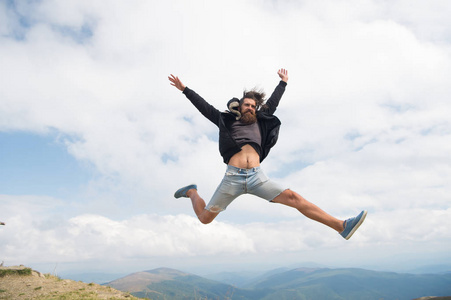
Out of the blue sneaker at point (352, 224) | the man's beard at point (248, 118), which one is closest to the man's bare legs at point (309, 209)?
the blue sneaker at point (352, 224)

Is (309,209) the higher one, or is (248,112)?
(248,112)

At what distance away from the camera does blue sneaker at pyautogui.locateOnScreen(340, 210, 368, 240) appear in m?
5.55

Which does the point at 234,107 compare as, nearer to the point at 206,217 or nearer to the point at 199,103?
the point at 199,103

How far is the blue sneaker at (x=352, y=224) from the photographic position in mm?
5547

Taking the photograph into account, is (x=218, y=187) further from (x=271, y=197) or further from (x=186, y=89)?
(x=186, y=89)

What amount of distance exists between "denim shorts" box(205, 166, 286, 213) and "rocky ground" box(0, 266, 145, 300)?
4.17 m

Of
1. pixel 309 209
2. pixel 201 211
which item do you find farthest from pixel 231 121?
pixel 309 209

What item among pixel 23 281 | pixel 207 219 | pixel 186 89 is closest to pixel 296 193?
pixel 207 219

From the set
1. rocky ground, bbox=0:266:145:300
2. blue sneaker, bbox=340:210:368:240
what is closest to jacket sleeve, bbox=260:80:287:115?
blue sneaker, bbox=340:210:368:240

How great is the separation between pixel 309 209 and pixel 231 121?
2.67m

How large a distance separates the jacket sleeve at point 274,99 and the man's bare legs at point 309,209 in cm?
234

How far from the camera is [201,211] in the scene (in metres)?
7.00

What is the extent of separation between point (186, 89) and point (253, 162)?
8.85 feet

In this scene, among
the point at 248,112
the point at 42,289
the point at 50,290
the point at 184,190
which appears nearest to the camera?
the point at 248,112
